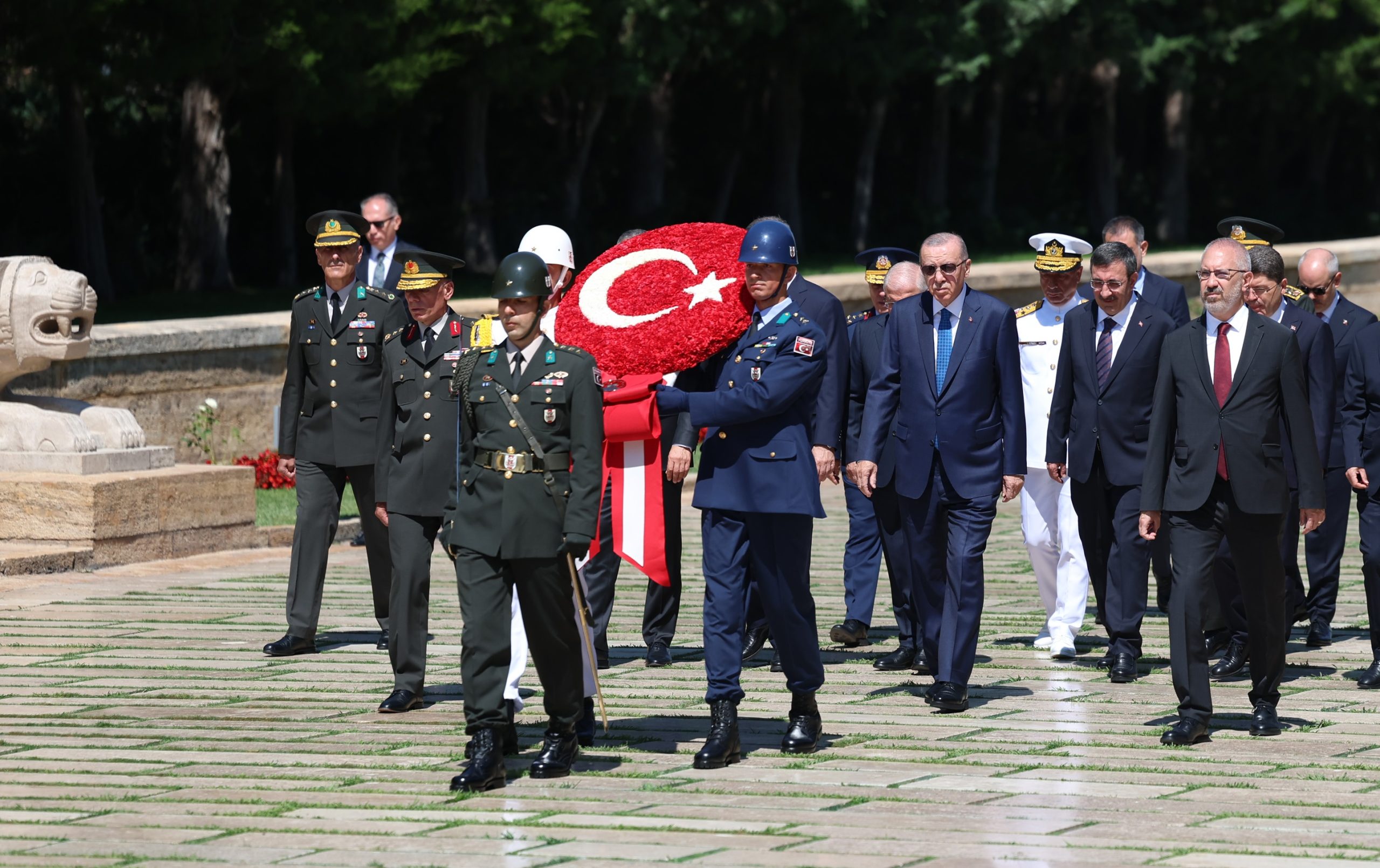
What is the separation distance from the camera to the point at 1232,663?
9688 mm

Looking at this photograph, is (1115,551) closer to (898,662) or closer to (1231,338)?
(898,662)

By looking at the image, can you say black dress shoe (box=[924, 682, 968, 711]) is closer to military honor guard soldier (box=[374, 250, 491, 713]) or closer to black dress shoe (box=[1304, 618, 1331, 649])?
military honor guard soldier (box=[374, 250, 491, 713])

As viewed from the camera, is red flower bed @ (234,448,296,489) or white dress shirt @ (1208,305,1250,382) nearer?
white dress shirt @ (1208,305,1250,382)

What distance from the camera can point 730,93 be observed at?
44.1 m

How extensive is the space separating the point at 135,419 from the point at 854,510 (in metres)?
5.21

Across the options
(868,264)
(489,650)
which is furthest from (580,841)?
(868,264)

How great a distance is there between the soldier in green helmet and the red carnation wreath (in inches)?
20.8

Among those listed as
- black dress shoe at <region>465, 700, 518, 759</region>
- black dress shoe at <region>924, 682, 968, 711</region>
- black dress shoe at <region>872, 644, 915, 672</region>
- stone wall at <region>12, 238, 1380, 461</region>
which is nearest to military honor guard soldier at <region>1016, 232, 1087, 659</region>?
black dress shoe at <region>872, 644, 915, 672</region>

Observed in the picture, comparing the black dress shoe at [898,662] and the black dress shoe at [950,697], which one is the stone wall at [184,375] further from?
the black dress shoe at [950,697]

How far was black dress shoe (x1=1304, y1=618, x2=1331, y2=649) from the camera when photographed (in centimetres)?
1055

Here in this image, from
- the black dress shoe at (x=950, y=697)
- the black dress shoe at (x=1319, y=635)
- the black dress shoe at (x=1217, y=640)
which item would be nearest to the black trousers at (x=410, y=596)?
the black dress shoe at (x=950, y=697)

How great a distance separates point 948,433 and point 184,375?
25.2 ft

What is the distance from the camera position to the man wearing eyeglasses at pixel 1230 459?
823cm

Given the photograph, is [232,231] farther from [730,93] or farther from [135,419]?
[135,419]
